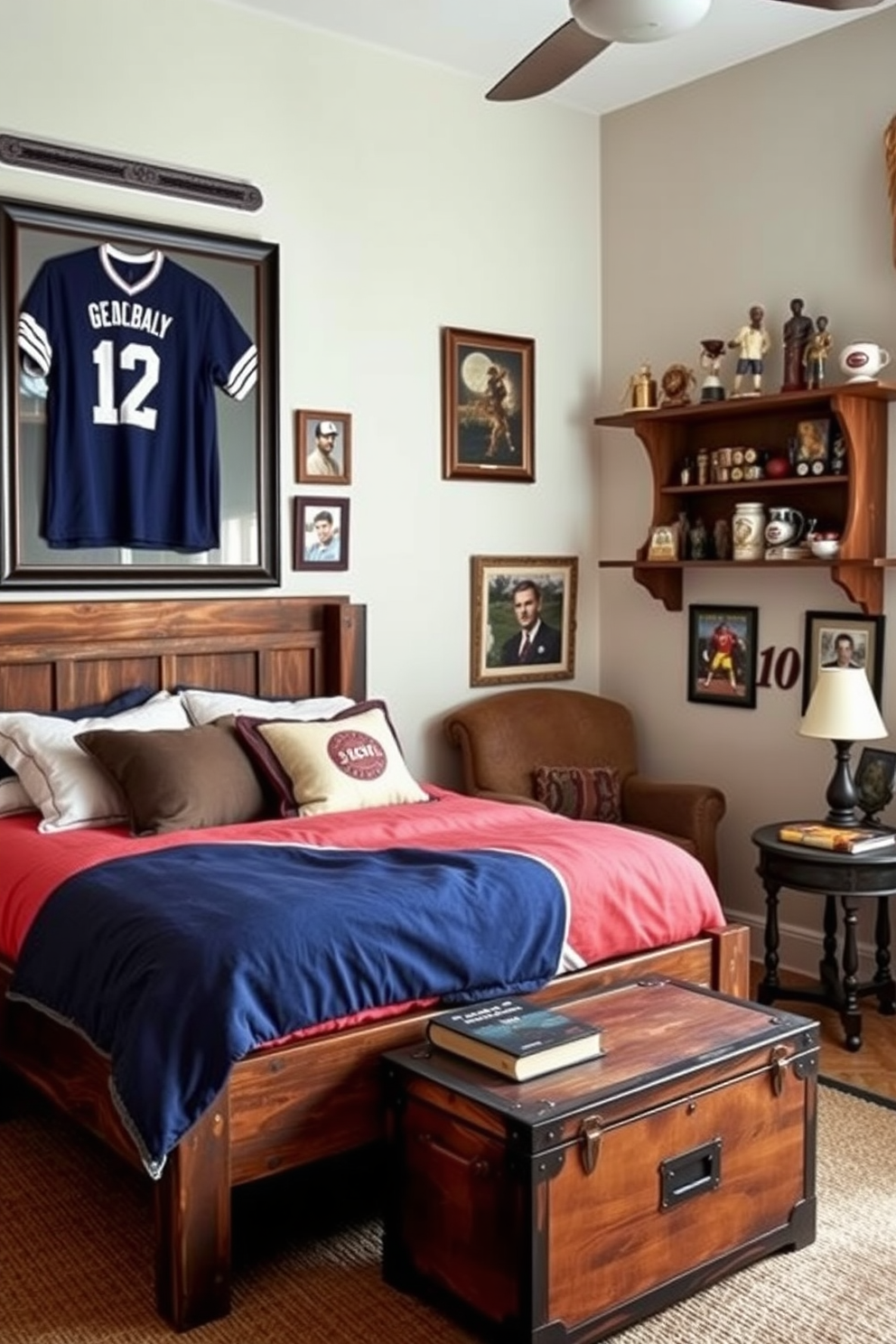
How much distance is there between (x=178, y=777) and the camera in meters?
3.60

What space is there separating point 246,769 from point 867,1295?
200cm

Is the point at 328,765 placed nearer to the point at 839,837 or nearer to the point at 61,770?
the point at 61,770

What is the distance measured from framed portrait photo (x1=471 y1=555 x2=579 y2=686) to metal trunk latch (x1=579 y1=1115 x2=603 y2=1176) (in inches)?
109

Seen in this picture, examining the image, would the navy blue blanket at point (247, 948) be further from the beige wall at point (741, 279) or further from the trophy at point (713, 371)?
the trophy at point (713, 371)

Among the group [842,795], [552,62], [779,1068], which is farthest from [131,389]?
[779,1068]

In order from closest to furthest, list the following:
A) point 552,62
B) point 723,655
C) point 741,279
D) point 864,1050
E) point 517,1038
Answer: point 517,1038
point 552,62
point 864,1050
point 741,279
point 723,655

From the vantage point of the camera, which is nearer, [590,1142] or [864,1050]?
[590,1142]

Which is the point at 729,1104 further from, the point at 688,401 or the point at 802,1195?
the point at 688,401

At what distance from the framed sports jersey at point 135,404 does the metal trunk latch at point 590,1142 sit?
2393 mm

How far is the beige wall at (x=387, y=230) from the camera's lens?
13.5 feet

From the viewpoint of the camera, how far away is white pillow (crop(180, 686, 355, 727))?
4.11m

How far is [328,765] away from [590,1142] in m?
1.67

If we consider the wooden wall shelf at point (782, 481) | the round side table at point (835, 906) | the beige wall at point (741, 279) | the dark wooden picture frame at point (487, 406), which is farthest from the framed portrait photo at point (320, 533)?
the round side table at point (835, 906)

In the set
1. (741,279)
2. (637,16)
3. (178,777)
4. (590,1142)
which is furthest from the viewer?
(741,279)
